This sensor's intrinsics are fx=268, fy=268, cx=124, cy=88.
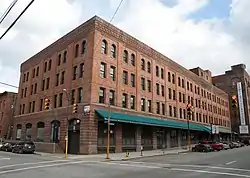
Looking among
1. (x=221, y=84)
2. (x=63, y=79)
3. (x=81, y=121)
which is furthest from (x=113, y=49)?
(x=221, y=84)

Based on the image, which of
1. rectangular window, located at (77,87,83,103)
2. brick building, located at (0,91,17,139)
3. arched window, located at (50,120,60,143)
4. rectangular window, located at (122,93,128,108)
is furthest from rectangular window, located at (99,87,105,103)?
brick building, located at (0,91,17,139)

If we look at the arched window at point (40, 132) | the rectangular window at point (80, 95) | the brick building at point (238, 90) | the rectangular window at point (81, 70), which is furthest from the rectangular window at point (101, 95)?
the brick building at point (238, 90)

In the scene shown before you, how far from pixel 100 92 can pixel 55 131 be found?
9.45 meters

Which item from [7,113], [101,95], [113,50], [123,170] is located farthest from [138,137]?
[7,113]

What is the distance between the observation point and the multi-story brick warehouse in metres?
34.0

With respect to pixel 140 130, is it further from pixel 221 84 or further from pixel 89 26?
pixel 221 84

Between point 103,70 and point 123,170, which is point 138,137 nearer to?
point 103,70

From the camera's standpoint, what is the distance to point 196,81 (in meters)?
64.4

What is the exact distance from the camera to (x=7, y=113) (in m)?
65.2

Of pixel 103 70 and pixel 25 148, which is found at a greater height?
pixel 103 70

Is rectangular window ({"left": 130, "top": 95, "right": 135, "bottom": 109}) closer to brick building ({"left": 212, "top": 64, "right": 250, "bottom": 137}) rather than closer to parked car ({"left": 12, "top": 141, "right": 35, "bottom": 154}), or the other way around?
parked car ({"left": 12, "top": 141, "right": 35, "bottom": 154})

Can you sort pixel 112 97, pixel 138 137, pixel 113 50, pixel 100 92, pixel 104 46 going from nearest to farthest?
pixel 100 92, pixel 112 97, pixel 104 46, pixel 113 50, pixel 138 137

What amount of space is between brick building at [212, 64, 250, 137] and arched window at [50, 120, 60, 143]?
70.7m

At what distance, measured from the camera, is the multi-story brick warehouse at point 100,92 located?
1340 inches
